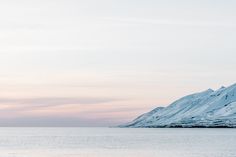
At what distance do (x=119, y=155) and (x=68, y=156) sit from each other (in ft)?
32.5

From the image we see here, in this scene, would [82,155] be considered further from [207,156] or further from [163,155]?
[207,156]

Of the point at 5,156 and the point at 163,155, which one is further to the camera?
the point at 163,155

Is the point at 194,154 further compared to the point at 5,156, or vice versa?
the point at 194,154

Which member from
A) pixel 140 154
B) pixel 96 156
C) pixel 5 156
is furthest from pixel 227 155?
pixel 5 156

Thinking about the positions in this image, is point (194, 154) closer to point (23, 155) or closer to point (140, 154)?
point (140, 154)

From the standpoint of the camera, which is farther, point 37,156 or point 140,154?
point 140,154

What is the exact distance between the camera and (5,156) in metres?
119

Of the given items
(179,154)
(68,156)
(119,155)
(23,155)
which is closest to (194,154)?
(179,154)

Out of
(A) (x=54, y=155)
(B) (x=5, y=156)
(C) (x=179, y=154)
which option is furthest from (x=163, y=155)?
(B) (x=5, y=156)

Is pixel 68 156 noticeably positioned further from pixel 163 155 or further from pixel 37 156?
pixel 163 155

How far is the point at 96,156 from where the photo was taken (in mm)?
122125

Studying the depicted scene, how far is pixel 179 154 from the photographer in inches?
5027

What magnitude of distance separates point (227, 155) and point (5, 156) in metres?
42.9

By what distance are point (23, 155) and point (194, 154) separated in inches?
1333
